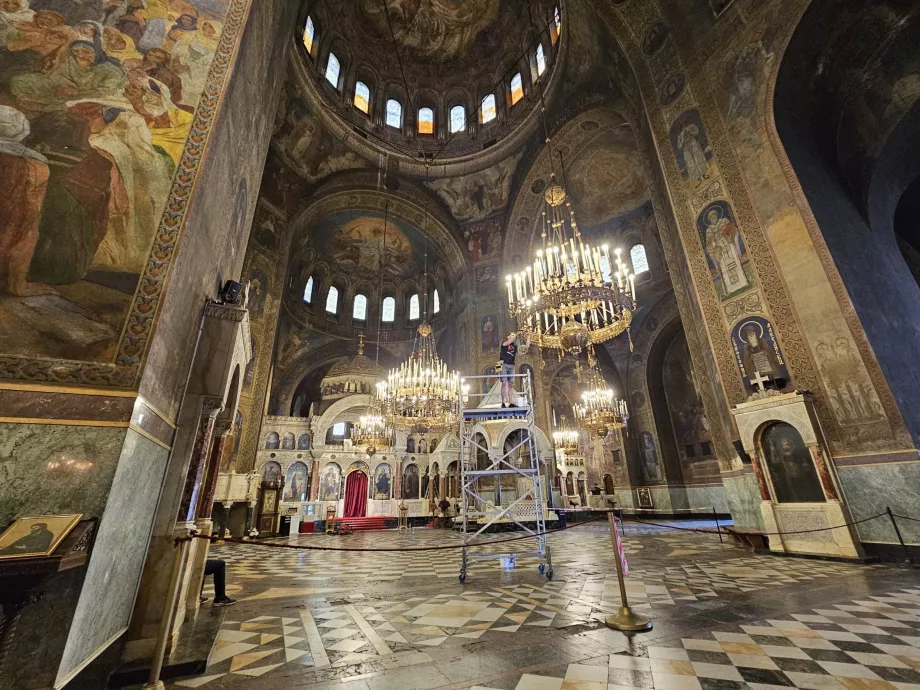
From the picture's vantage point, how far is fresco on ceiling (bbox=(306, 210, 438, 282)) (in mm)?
18344

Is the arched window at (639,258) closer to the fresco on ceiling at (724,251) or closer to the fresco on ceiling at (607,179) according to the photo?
the fresco on ceiling at (607,179)

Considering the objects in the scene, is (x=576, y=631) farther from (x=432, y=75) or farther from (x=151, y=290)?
(x=432, y=75)

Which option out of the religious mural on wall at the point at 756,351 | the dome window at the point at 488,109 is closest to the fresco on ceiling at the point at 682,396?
the religious mural on wall at the point at 756,351

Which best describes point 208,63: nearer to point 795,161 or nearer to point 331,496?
point 795,161

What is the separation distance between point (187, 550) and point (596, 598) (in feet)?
13.1

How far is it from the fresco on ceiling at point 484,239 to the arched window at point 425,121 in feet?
16.4

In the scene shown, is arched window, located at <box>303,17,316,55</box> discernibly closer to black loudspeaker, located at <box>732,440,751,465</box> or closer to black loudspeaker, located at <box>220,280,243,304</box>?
black loudspeaker, located at <box>220,280,243,304</box>

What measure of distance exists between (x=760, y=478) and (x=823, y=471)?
1002 mm

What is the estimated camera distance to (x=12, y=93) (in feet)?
9.95

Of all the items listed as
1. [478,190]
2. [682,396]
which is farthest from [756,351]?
[478,190]

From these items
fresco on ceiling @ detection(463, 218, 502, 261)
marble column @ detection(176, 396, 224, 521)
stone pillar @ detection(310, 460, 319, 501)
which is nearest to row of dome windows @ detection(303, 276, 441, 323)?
fresco on ceiling @ detection(463, 218, 502, 261)

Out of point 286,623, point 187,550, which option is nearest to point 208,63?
point 187,550

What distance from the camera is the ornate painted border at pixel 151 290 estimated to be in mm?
2430

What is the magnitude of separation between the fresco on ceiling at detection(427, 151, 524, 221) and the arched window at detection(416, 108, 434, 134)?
276 centimetres
